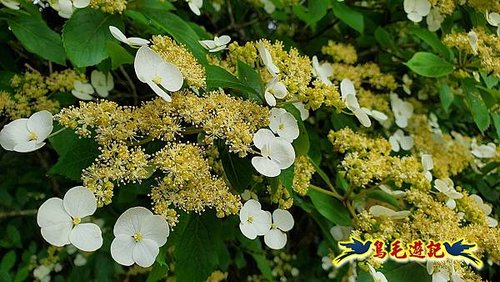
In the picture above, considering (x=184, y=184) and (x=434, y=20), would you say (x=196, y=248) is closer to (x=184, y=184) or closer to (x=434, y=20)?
(x=184, y=184)

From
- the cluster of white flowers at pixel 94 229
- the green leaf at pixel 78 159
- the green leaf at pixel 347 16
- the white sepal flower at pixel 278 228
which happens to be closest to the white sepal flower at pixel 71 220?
the cluster of white flowers at pixel 94 229

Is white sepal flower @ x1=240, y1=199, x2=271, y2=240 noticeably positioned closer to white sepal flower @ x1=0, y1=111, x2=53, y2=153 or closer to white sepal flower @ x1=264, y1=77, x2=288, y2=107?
white sepal flower @ x1=264, y1=77, x2=288, y2=107

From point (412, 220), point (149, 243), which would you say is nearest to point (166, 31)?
point (149, 243)

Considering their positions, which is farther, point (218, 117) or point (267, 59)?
point (267, 59)

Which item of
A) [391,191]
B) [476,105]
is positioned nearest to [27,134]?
[391,191]

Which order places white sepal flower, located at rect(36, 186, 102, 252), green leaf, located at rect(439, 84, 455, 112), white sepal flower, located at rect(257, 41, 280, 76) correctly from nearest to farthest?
white sepal flower, located at rect(36, 186, 102, 252) → white sepal flower, located at rect(257, 41, 280, 76) → green leaf, located at rect(439, 84, 455, 112)

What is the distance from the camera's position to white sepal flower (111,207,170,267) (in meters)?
0.90

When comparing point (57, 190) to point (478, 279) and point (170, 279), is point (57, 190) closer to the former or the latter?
point (170, 279)

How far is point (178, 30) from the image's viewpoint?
4.14 feet

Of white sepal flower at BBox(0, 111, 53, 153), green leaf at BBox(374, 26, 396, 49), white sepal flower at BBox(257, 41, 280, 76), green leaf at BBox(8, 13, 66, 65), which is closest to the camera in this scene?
white sepal flower at BBox(0, 111, 53, 153)

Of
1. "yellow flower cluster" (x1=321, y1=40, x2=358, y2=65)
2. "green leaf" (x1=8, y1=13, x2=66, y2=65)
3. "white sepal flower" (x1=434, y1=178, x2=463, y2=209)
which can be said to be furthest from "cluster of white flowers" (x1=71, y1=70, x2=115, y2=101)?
"white sepal flower" (x1=434, y1=178, x2=463, y2=209)

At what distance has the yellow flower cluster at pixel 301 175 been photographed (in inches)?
46.2

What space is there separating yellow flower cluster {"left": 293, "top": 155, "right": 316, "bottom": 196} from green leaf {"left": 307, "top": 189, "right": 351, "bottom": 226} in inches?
4.8

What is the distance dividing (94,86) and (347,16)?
68 centimetres
